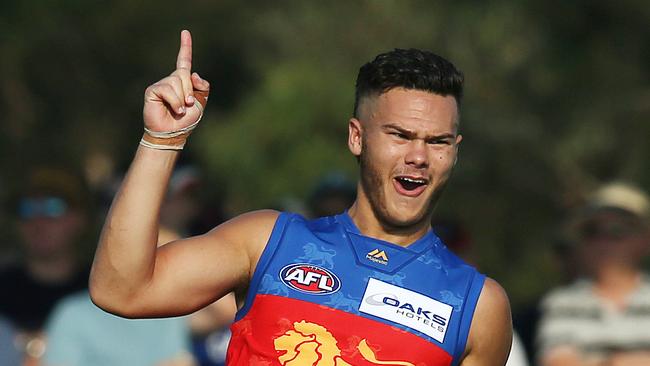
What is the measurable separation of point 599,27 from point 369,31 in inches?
146

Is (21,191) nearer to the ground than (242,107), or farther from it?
nearer to the ground

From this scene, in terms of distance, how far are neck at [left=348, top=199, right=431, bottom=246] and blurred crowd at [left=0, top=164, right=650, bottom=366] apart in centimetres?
224

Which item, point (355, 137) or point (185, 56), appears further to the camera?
point (355, 137)

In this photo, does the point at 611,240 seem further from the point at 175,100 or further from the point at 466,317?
the point at 175,100

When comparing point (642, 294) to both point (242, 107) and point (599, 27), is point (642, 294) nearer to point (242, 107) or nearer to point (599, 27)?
point (599, 27)

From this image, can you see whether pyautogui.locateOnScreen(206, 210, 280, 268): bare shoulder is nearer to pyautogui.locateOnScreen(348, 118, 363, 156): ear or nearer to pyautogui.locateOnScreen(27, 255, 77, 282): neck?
pyautogui.locateOnScreen(348, 118, 363, 156): ear

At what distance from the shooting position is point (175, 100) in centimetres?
436

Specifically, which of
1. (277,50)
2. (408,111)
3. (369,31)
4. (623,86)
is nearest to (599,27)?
(623,86)

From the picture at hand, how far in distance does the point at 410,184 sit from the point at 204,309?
11.3 feet

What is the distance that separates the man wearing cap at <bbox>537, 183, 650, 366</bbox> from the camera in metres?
7.50

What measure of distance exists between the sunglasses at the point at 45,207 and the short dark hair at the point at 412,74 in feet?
12.2

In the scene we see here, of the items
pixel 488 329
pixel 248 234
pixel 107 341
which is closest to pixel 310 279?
pixel 248 234

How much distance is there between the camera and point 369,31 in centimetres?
2011

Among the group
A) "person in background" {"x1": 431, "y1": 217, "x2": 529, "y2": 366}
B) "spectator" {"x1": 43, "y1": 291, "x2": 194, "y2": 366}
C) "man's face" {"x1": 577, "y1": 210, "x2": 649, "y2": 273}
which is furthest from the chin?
"person in background" {"x1": 431, "y1": 217, "x2": 529, "y2": 366}
